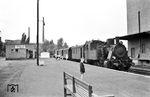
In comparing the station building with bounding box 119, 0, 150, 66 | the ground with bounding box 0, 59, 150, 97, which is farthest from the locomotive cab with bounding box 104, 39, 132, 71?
the station building with bounding box 119, 0, 150, 66

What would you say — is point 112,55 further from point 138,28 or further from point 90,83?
point 138,28

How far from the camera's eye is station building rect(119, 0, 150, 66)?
3169 cm

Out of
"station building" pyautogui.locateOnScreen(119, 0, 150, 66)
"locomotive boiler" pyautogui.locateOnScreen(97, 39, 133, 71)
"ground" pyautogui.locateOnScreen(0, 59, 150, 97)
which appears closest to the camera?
"ground" pyautogui.locateOnScreen(0, 59, 150, 97)

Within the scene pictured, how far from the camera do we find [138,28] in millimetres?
37312

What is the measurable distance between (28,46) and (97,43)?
42.8 metres

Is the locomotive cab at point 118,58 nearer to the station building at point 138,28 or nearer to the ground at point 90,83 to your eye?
the ground at point 90,83

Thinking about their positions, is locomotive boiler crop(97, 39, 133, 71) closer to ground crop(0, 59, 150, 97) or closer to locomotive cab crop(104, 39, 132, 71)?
locomotive cab crop(104, 39, 132, 71)

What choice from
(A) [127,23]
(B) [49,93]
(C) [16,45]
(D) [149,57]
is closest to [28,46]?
(C) [16,45]

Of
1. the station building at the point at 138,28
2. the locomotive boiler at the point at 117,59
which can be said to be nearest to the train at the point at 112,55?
the locomotive boiler at the point at 117,59

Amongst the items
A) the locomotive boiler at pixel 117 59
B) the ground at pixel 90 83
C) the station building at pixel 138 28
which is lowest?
the ground at pixel 90 83

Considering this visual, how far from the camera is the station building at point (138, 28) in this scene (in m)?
31.7

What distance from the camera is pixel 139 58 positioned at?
1244 inches

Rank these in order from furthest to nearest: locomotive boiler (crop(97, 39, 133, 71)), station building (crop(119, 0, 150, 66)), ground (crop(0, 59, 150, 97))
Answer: station building (crop(119, 0, 150, 66)) → locomotive boiler (crop(97, 39, 133, 71)) → ground (crop(0, 59, 150, 97))

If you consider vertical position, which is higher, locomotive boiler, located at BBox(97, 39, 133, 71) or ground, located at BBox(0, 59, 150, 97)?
locomotive boiler, located at BBox(97, 39, 133, 71)
